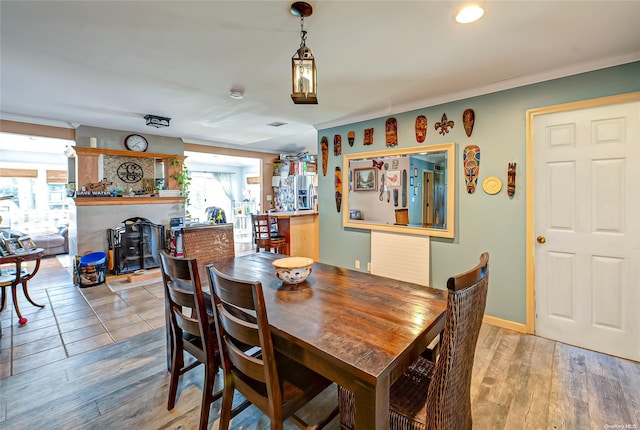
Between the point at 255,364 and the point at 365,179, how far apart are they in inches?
120

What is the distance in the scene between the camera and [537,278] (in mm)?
2688

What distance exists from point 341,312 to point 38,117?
16.3 feet

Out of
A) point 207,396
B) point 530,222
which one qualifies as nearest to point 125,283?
point 207,396

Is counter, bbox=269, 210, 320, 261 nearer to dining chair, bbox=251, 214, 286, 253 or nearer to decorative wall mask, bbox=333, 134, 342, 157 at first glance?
dining chair, bbox=251, 214, 286, 253

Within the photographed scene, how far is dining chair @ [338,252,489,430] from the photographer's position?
99 centimetres

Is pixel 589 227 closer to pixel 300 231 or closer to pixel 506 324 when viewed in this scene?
pixel 506 324

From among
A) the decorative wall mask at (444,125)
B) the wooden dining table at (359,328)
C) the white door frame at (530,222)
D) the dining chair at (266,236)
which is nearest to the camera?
the wooden dining table at (359,328)

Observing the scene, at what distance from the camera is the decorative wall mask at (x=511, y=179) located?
8.92 ft

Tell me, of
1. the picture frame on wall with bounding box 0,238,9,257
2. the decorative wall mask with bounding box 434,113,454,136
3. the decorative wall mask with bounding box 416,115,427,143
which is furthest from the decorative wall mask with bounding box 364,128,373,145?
the picture frame on wall with bounding box 0,238,9,257

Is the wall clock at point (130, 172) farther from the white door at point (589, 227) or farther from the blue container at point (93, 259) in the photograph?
the white door at point (589, 227)

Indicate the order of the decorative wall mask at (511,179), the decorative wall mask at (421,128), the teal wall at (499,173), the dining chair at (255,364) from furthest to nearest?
the decorative wall mask at (421,128) < the decorative wall mask at (511,179) < the teal wall at (499,173) < the dining chair at (255,364)

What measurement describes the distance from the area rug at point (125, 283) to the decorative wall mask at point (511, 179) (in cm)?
481

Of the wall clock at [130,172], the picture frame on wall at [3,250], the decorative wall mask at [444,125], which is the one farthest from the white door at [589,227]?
the wall clock at [130,172]

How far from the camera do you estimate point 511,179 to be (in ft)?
8.95
